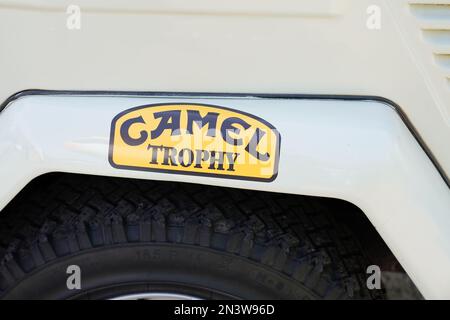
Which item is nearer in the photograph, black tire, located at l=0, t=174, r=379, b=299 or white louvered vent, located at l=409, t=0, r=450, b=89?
white louvered vent, located at l=409, t=0, r=450, b=89

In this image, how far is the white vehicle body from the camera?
4.25ft

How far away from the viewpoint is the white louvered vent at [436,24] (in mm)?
1278

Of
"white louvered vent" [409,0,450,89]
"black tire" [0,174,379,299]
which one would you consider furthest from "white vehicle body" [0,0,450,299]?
"black tire" [0,174,379,299]

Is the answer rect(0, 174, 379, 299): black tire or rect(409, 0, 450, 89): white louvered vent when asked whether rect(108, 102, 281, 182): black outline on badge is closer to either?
rect(0, 174, 379, 299): black tire

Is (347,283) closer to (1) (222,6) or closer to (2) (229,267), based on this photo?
(2) (229,267)

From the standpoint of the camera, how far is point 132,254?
1.46 m

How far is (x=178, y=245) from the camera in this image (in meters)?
1.45

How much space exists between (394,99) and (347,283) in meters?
0.45

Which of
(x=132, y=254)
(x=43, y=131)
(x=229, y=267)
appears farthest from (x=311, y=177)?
(x=43, y=131)

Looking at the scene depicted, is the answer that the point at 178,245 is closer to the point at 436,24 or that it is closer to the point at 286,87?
the point at 286,87

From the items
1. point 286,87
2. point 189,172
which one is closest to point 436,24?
point 286,87

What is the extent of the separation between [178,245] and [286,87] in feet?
1.42

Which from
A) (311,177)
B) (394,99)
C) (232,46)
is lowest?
(311,177)

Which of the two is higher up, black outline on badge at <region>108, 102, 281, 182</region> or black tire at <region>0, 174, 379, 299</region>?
black outline on badge at <region>108, 102, 281, 182</region>
